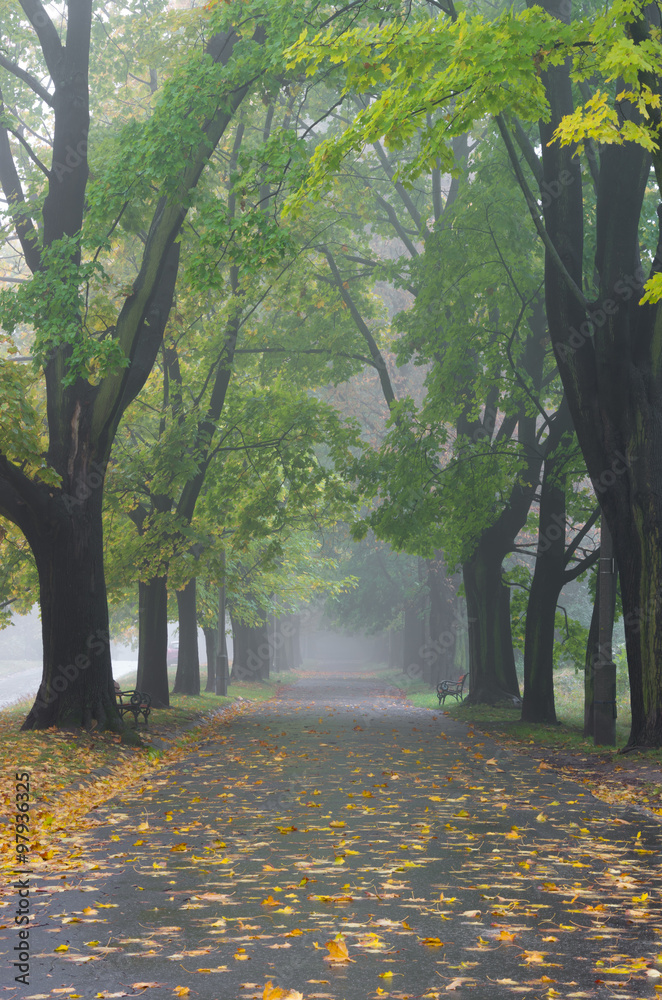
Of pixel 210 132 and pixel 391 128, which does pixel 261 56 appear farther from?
pixel 391 128

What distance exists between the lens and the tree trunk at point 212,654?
30.1 meters

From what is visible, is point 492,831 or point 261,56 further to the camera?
point 261,56

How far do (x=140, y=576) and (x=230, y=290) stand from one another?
7.11 metres

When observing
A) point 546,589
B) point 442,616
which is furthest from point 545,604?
point 442,616

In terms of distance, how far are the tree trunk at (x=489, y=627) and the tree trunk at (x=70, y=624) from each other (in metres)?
10.5

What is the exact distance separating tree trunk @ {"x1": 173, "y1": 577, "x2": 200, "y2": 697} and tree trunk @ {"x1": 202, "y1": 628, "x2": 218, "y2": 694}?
320 centimetres

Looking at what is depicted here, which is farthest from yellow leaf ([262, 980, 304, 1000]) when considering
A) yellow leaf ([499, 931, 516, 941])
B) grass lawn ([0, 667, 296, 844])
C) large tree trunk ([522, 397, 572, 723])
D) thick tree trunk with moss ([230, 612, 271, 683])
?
thick tree trunk with moss ([230, 612, 271, 683])

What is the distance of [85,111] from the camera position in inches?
585

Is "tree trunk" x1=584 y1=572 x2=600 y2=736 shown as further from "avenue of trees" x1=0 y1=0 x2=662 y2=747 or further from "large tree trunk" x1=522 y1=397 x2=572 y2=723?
"large tree trunk" x1=522 y1=397 x2=572 y2=723

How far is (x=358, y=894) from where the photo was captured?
6.02 metres

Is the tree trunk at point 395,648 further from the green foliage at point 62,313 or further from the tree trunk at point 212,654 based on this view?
the green foliage at point 62,313

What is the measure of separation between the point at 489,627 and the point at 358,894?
1655cm

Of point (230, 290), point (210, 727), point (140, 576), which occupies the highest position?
point (230, 290)

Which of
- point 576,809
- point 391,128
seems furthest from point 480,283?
point 576,809
